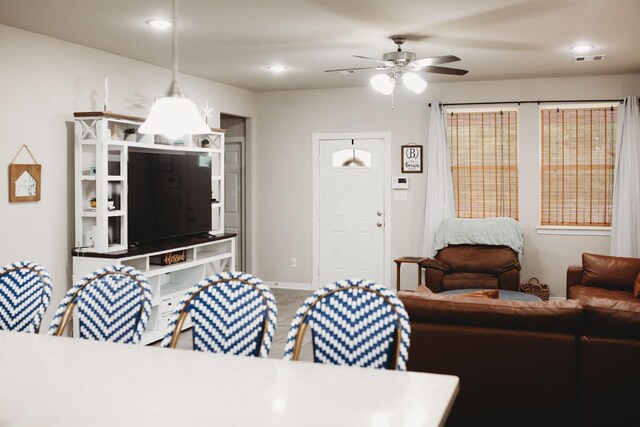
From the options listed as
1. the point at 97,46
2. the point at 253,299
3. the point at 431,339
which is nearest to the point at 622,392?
the point at 431,339

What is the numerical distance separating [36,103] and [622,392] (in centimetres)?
434

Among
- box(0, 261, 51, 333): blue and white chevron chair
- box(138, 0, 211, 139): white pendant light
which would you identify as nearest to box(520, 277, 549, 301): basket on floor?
box(0, 261, 51, 333): blue and white chevron chair

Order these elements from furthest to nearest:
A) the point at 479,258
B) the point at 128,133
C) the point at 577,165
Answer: the point at 577,165 < the point at 479,258 < the point at 128,133

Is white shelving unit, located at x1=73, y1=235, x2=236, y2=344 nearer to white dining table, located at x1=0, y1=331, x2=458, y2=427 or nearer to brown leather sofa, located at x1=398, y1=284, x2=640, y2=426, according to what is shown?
brown leather sofa, located at x1=398, y1=284, x2=640, y2=426

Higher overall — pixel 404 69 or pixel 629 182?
pixel 404 69

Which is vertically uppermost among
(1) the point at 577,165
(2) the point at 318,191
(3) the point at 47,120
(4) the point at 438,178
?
(3) the point at 47,120

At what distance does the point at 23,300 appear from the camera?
2805 millimetres

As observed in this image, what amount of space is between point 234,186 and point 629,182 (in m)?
4.64

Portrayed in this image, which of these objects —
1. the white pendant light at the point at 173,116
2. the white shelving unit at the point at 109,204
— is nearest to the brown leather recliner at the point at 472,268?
the white shelving unit at the point at 109,204

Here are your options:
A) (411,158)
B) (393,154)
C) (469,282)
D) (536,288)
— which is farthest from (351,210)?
(536,288)

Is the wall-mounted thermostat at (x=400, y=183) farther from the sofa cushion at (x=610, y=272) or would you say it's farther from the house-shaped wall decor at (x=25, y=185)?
the house-shaped wall decor at (x=25, y=185)

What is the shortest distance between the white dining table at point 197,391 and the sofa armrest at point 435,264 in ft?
15.0

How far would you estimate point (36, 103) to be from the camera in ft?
15.8

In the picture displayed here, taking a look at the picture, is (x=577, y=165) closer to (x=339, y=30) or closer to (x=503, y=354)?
(x=339, y=30)
